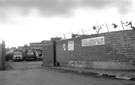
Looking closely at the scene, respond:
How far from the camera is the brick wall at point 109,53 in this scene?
699 inches

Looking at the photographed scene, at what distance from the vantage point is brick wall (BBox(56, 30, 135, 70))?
58.2 ft

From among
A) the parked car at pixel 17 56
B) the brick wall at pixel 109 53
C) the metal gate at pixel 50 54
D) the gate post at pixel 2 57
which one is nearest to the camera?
the brick wall at pixel 109 53

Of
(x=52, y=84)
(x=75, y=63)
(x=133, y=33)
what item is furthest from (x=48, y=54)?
(x=52, y=84)

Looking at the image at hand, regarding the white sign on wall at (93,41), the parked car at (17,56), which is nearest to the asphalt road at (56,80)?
the white sign on wall at (93,41)

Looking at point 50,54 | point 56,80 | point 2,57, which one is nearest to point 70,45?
point 50,54

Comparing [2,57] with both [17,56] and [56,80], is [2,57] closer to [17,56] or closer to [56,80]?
[56,80]

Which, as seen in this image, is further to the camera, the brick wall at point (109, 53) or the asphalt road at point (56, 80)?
the brick wall at point (109, 53)

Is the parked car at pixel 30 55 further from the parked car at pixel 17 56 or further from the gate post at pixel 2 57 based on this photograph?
the gate post at pixel 2 57

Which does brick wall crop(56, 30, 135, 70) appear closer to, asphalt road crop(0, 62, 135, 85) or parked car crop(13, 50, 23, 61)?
asphalt road crop(0, 62, 135, 85)

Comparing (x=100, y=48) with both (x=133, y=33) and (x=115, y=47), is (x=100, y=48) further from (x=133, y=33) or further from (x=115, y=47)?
(x=133, y=33)

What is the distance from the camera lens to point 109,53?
19578 mm

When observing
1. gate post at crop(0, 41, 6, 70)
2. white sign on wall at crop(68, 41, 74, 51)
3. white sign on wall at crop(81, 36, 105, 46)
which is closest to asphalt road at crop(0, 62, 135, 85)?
white sign on wall at crop(81, 36, 105, 46)

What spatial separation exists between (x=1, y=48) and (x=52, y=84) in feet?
53.8

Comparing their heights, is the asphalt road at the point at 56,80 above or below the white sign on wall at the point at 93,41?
below
